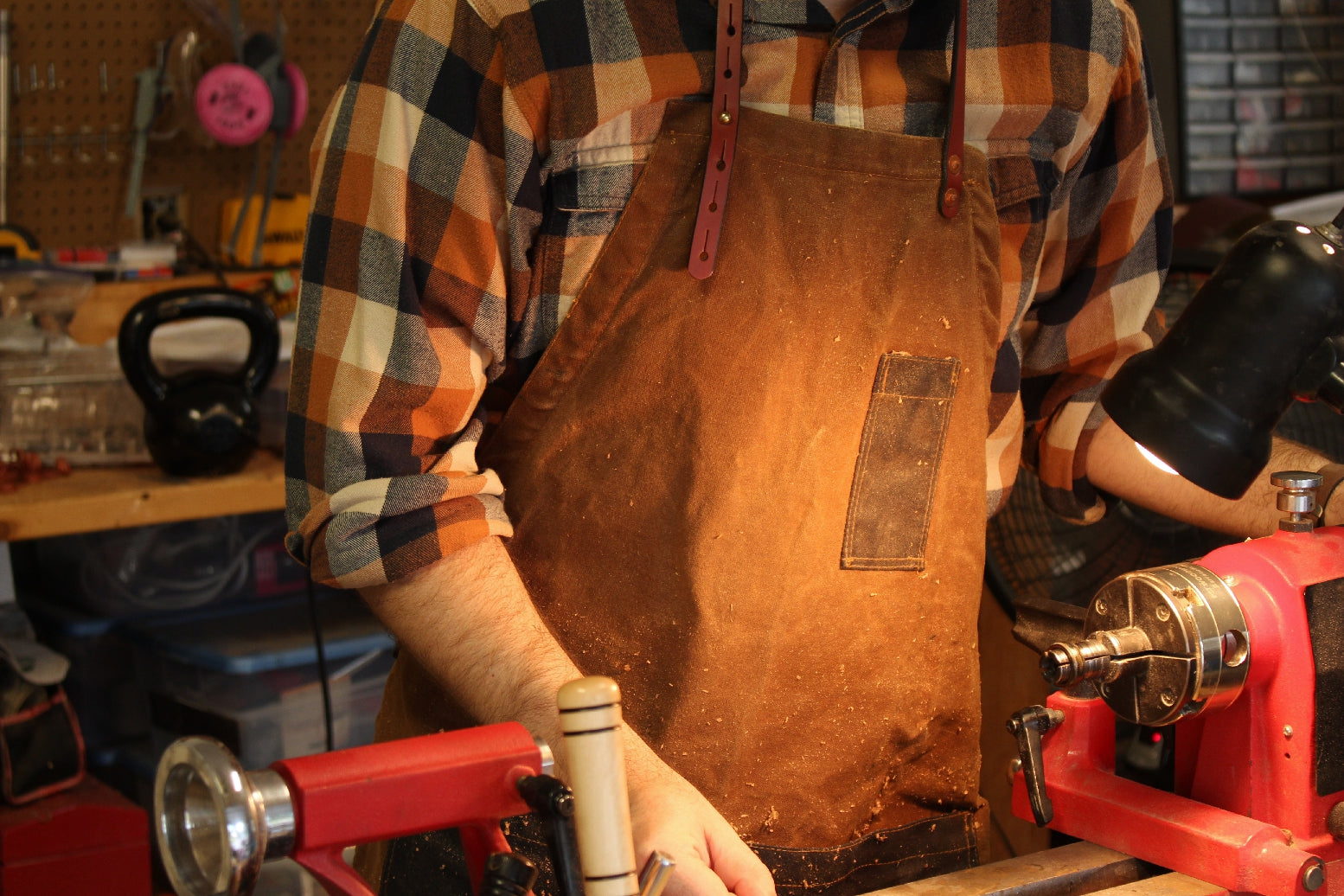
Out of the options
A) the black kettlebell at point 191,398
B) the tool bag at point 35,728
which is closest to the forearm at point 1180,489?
the black kettlebell at point 191,398

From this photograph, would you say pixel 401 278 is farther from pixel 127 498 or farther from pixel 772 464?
pixel 127 498

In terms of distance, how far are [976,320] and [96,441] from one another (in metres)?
1.37

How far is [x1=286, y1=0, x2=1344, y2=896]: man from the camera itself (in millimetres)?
863

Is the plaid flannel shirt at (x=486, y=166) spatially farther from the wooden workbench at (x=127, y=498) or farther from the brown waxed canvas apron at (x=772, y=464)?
the wooden workbench at (x=127, y=498)

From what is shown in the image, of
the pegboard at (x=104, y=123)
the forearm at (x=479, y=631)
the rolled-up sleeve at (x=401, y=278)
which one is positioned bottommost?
the forearm at (x=479, y=631)

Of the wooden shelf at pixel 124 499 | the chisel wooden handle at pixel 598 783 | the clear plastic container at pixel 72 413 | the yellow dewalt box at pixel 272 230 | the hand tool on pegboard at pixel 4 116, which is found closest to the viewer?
the chisel wooden handle at pixel 598 783

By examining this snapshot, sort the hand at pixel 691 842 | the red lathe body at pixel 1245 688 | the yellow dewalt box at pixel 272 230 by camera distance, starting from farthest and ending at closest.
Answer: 1. the yellow dewalt box at pixel 272 230
2. the red lathe body at pixel 1245 688
3. the hand at pixel 691 842

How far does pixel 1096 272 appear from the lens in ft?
3.81

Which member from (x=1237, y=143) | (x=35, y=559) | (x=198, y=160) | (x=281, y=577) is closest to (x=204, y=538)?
(x=281, y=577)

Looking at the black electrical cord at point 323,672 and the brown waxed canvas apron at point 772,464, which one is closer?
the brown waxed canvas apron at point 772,464

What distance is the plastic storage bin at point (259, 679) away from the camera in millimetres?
1831

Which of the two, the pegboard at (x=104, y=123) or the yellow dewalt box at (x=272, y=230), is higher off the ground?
the pegboard at (x=104, y=123)

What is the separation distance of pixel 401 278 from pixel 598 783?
0.46 meters

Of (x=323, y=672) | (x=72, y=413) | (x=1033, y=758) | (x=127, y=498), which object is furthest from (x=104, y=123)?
(x=1033, y=758)
